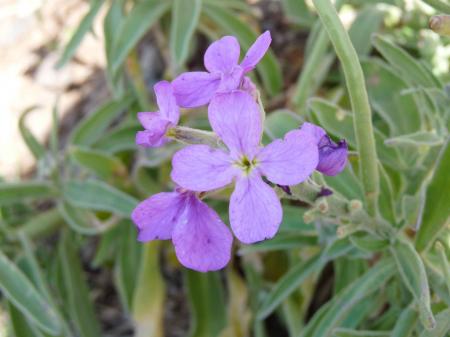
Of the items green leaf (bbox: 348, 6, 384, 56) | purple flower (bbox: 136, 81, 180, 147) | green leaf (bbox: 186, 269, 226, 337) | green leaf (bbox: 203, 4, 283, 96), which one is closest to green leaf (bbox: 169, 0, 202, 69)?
green leaf (bbox: 203, 4, 283, 96)

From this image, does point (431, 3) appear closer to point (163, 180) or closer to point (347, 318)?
point (347, 318)

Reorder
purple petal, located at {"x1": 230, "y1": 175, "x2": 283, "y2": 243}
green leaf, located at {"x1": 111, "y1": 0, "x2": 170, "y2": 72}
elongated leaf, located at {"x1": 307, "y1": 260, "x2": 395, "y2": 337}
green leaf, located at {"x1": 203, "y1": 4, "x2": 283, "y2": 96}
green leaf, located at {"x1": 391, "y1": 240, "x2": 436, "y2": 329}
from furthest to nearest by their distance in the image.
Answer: green leaf, located at {"x1": 203, "y1": 4, "x2": 283, "y2": 96} < green leaf, located at {"x1": 111, "y1": 0, "x2": 170, "y2": 72} < elongated leaf, located at {"x1": 307, "y1": 260, "x2": 395, "y2": 337} < green leaf, located at {"x1": 391, "y1": 240, "x2": 436, "y2": 329} < purple petal, located at {"x1": 230, "y1": 175, "x2": 283, "y2": 243}

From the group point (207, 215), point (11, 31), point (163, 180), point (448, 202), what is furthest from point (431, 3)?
point (11, 31)

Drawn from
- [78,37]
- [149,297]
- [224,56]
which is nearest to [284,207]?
[149,297]

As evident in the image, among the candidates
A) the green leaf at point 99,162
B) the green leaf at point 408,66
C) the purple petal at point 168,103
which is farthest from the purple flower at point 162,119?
the green leaf at point 99,162

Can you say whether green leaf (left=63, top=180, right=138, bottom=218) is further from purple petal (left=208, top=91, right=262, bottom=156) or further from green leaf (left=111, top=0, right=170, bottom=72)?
purple petal (left=208, top=91, right=262, bottom=156)
